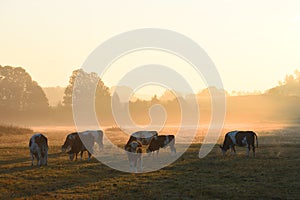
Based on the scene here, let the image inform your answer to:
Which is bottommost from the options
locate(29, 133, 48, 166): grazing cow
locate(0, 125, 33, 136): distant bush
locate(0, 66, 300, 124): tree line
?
locate(29, 133, 48, 166): grazing cow

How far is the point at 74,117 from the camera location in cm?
9644

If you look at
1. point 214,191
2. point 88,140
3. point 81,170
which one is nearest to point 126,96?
point 88,140

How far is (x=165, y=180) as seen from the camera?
19.6 meters

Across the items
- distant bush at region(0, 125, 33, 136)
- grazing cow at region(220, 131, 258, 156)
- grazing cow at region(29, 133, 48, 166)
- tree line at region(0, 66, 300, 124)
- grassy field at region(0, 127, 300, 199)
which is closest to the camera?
grassy field at region(0, 127, 300, 199)

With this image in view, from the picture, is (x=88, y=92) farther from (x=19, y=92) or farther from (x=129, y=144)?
(x=129, y=144)

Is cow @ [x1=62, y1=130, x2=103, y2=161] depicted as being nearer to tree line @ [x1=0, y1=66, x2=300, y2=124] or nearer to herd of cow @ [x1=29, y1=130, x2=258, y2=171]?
herd of cow @ [x1=29, y1=130, x2=258, y2=171]

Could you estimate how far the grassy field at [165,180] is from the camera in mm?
16484

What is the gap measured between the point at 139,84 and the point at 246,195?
30978 millimetres

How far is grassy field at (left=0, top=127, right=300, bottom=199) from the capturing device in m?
16.5

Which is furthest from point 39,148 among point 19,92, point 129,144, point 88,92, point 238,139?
point 19,92

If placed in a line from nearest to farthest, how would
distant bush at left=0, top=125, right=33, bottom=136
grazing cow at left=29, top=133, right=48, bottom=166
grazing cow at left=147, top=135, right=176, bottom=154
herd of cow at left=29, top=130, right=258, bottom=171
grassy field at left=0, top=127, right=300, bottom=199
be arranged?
grassy field at left=0, top=127, right=300, bottom=199 → herd of cow at left=29, top=130, right=258, bottom=171 → grazing cow at left=29, top=133, right=48, bottom=166 → grazing cow at left=147, top=135, right=176, bottom=154 → distant bush at left=0, top=125, right=33, bottom=136

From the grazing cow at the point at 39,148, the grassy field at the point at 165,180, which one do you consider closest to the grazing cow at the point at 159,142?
the grassy field at the point at 165,180

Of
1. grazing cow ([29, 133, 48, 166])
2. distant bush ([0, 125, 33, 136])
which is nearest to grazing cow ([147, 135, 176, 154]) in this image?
grazing cow ([29, 133, 48, 166])

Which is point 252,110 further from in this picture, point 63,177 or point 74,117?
point 63,177
